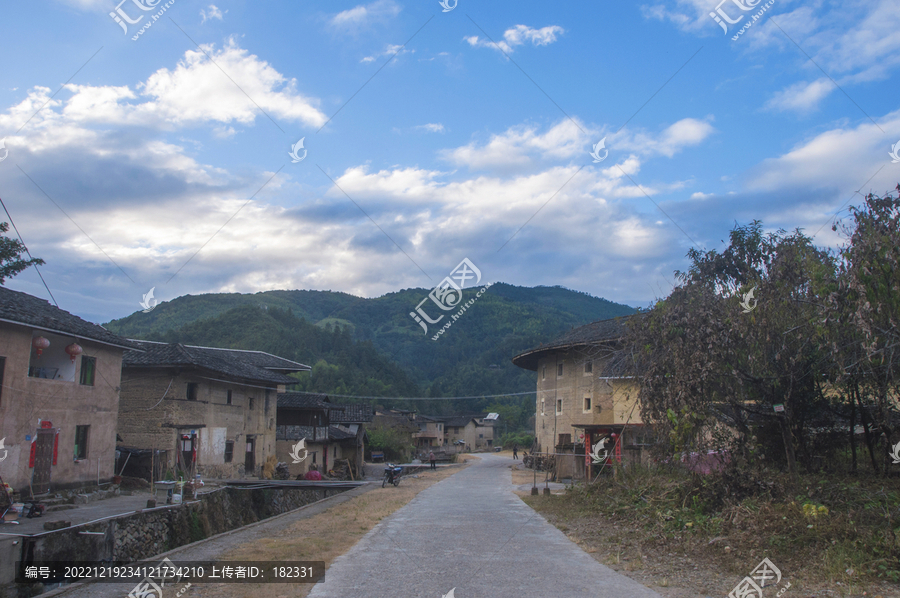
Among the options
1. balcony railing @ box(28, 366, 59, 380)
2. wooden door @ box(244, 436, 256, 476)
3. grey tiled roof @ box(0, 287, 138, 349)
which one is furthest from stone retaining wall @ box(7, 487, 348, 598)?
wooden door @ box(244, 436, 256, 476)

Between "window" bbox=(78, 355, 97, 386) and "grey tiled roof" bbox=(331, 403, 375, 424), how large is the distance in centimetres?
2353

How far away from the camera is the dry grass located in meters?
8.10

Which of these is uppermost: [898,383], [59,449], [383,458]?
[898,383]

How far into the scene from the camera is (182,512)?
18.1m

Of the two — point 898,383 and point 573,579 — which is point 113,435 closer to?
point 573,579

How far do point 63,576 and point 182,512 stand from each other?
20.2 ft

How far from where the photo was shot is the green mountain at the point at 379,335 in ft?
264

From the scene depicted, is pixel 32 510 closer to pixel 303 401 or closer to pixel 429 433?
pixel 303 401

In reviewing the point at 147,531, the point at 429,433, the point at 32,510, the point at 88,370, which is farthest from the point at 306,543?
the point at 429,433

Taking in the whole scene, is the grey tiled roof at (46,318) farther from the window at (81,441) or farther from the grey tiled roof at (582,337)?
the grey tiled roof at (582,337)

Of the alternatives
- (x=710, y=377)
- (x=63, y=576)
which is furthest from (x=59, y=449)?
(x=710, y=377)

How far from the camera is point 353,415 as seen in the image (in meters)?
45.4

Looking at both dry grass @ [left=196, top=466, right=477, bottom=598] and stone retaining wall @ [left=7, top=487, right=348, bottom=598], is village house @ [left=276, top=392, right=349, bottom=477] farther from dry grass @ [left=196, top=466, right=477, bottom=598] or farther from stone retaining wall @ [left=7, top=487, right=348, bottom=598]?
dry grass @ [left=196, top=466, right=477, bottom=598]

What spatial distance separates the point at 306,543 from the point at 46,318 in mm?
11654
